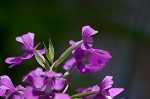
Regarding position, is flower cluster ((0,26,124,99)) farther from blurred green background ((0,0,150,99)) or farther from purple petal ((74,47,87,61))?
blurred green background ((0,0,150,99))

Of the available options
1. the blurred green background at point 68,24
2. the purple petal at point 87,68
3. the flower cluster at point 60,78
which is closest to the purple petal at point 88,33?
the flower cluster at point 60,78

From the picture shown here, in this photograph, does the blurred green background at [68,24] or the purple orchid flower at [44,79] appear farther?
the blurred green background at [68,24]

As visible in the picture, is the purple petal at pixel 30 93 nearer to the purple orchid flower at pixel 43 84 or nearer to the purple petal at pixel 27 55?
the purple orchid flower at pixel 43 84

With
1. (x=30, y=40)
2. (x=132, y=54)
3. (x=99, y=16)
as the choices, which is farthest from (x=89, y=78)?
(x=30, y=40)

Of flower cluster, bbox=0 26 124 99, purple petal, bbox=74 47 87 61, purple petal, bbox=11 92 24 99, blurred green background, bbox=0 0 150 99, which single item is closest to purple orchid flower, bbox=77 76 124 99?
flower cluster, bbox=0 26 124 99

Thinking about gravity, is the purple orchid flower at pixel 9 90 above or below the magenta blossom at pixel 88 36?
below

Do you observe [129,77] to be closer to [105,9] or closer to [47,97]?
[105,9]

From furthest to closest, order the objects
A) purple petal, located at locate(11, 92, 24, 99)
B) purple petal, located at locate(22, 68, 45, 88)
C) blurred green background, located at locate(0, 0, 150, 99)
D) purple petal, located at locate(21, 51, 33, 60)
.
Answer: blurred green background, located at locate(0, 0, 150, 99) < purple petal, located at locate(21, 51, 33, 60) < purple petal, located at locate(11, 92, 24, 99) < purple petal, located at locate(22, 68, 45, 88)
